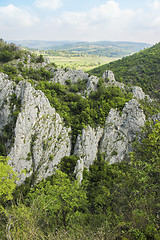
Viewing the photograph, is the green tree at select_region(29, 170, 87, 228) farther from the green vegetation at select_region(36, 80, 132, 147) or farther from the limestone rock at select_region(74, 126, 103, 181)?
the green vegetation at select_region(36, 80, 132, 147)

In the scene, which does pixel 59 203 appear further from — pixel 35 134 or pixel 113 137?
pixel 113 137

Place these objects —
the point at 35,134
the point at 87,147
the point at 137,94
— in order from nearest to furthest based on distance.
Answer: the point at 35,134 → the point at 87,147 → the point at 137,94

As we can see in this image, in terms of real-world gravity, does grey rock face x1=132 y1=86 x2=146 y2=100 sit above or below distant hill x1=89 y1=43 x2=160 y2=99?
below

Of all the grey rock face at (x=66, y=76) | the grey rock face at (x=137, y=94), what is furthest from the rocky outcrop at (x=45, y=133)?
the grey rock face at (x=66, y=76)

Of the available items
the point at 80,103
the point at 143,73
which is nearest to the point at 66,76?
the point at 80,103

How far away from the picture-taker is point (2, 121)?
36781 mm

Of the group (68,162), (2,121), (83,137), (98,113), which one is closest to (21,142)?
(2,121)

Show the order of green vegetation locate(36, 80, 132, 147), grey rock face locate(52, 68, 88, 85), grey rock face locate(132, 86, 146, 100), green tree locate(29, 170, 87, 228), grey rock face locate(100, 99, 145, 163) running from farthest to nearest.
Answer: grey rock face locate(132, 86, 146, 100)
grey rock face locate(52, 68, 88, 85)
grey rock face locate(100, 99, 145, 163)
green vegetation locate(36, 80, 132, 147)
green tree locate(29, 170, 87, 228)

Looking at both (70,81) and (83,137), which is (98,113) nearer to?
(83,137)

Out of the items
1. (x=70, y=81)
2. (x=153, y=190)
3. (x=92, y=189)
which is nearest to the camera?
(x=153, y=190)

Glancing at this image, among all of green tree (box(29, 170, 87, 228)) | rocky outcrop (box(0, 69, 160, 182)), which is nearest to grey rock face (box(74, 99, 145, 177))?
rocky outcrop (box(0, 69, 160, 182))

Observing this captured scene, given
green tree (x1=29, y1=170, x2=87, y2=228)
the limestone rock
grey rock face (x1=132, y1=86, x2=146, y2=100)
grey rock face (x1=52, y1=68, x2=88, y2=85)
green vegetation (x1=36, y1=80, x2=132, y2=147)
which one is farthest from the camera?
grey rock face (x1=132, y1=86, x2=146, y2=100)

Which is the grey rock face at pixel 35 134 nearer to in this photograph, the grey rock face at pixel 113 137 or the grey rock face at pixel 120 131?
the grey rock face at pixel 113 137

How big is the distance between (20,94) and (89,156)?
2728cm
